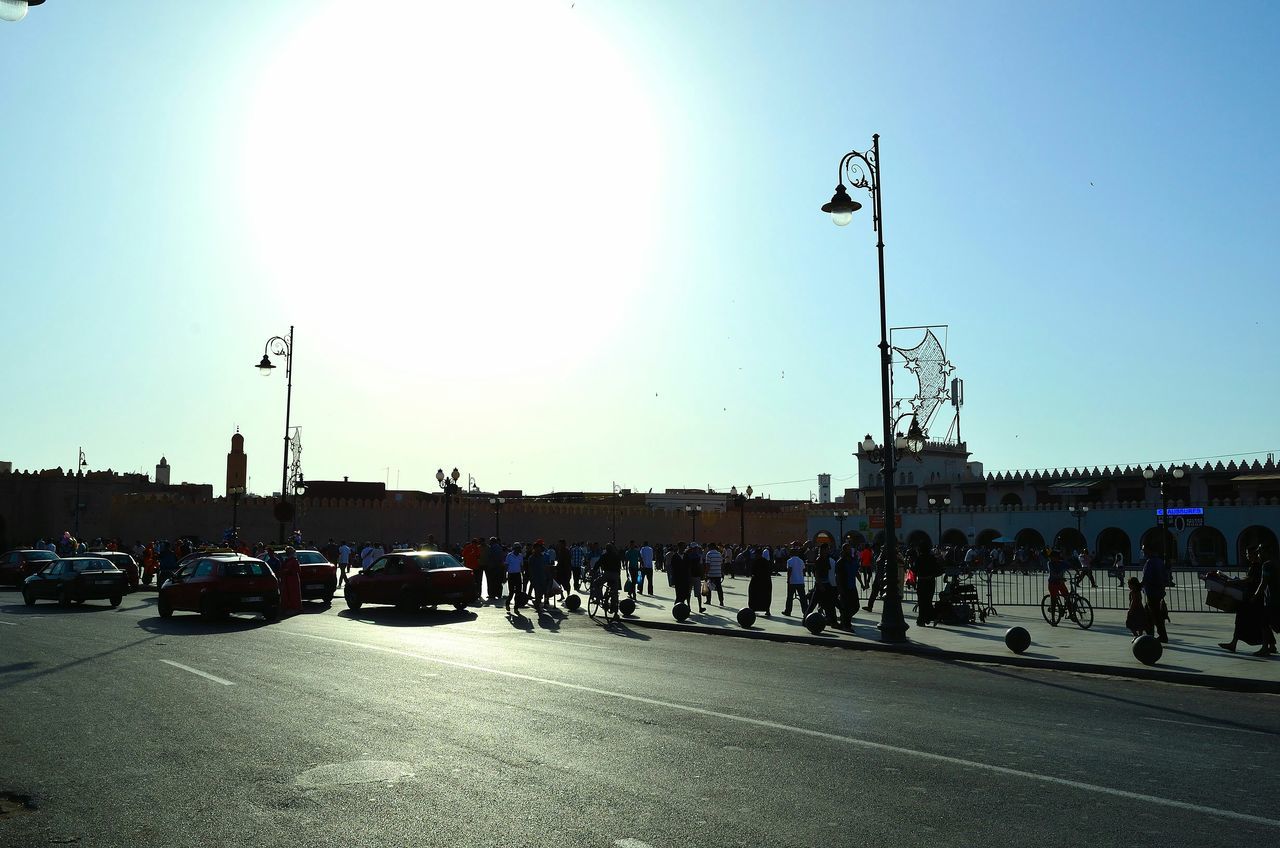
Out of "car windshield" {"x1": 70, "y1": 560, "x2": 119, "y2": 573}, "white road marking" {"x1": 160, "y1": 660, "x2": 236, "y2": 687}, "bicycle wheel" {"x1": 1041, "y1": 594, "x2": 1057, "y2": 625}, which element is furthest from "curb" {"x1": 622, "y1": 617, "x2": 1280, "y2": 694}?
"car windshield" {"x1": 70, "y1": 560, "x2": 119, "y2": 573}

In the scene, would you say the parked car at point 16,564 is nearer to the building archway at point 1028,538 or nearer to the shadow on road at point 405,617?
the shadow on road at point 405,617

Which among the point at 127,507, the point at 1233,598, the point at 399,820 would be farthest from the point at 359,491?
the point at 399,820

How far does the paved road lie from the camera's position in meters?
5.82

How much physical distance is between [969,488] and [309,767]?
81794mm

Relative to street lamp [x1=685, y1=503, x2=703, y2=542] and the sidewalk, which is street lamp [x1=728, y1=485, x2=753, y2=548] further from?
the sidewalk

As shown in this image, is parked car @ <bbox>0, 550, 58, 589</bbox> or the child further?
parked car @ <bbox>0, 550, 58, 589</bbox>

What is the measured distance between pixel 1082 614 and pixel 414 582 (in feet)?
48.5

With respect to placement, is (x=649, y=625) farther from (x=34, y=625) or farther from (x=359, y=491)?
(x=359, y=491)

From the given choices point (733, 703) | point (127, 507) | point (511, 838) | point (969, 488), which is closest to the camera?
point (511, 838)

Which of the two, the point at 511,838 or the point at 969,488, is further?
the point at 969,488

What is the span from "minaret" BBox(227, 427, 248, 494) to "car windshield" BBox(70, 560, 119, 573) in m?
12.2

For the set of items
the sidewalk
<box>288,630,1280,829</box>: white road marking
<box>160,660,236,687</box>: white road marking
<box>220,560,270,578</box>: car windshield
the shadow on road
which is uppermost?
<box>220,560,270,578</box>: car windshield

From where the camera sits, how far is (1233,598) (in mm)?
16484

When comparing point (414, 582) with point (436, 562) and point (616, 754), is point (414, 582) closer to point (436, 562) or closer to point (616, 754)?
point (436, 562)
